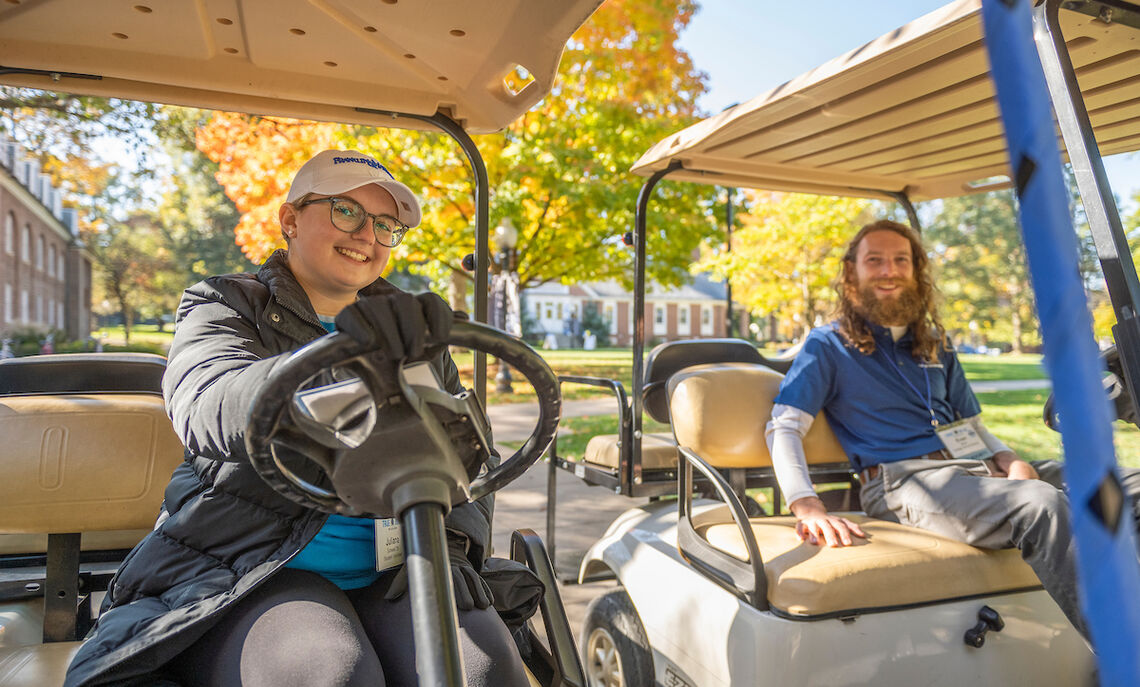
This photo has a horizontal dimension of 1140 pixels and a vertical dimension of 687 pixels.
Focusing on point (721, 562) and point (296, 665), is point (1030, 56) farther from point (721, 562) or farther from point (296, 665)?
point (721, 562)

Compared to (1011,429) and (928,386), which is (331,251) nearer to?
(928,386)

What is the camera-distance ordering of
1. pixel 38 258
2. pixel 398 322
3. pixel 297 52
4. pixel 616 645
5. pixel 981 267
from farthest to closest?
pixel 981 267, pixel 38 258, pixel 616 645, pixel 297 52, pixel 398 322

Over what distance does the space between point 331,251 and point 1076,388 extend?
5.29 feet

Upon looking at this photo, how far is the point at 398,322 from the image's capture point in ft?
3.34

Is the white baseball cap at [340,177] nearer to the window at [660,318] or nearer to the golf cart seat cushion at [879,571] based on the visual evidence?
the golf cart seat cushion at [879,571]

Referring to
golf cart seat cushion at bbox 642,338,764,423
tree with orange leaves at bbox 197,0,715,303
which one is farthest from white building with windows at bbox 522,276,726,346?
golf cart seat cushion at bbox 642,338,764,423

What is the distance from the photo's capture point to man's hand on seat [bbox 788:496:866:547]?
2240 mm

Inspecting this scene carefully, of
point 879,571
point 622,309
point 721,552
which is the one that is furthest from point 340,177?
point 622,309

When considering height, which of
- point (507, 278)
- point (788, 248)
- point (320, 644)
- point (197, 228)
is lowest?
point (320, 644)

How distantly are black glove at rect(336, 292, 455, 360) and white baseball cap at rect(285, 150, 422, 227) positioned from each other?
2.95 ft

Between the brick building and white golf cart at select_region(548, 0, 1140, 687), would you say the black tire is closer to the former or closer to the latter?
white golf cart at select_region(548, 0, 1140, 687)

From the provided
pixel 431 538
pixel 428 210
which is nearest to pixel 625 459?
pixel 431 538

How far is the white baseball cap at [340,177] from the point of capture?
72.0 inches

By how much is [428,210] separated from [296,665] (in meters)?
9.27
